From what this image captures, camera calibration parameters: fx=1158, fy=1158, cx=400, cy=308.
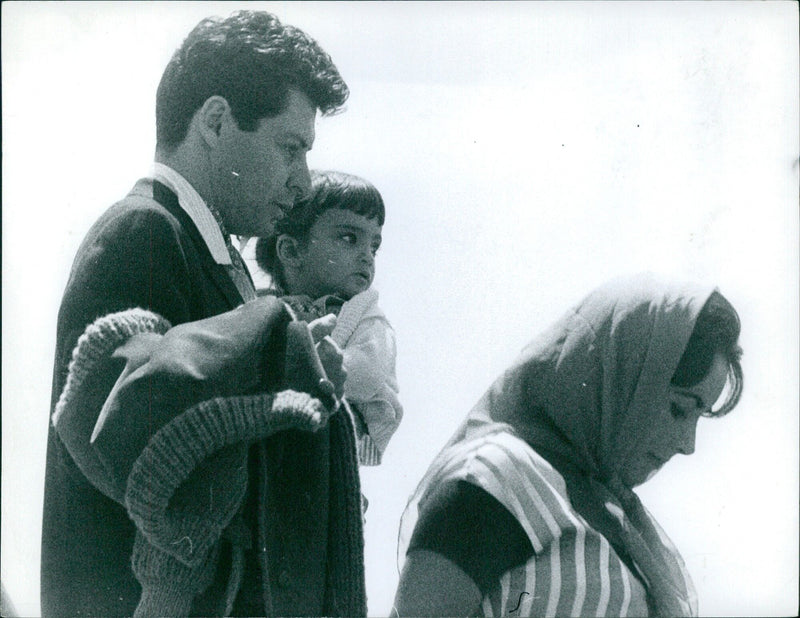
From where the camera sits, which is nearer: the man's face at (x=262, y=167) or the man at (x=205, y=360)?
the man at (x=205, y=360)

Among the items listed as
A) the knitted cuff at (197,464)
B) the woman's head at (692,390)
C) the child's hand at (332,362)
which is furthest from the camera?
the woman's head at (692,390)

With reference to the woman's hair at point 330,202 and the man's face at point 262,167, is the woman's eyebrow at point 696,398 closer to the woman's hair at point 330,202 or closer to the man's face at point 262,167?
the woman's hair at point 330,202

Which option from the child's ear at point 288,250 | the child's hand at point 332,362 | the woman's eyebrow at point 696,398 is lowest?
the woman's eyebrow at point 696,398

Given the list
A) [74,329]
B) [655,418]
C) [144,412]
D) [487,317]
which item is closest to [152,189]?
[74,329]

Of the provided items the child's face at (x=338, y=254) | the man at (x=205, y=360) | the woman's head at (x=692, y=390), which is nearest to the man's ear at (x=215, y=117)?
the man at (x=205, y=360)

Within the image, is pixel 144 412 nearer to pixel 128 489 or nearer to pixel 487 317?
pixel 128 489

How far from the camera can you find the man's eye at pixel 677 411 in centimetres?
164

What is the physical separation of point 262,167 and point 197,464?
441 mm

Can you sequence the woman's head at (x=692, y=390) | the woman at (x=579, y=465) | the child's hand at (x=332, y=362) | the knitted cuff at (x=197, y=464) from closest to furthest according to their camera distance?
the knitted cuff at (x=197, y=464), the child's hand at (x=332, y=362), the woman at (x=579, y=465), the woman's head at (x=692, y=390)

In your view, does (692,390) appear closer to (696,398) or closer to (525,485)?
(696,398)

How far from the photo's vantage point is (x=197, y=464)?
1274 mm

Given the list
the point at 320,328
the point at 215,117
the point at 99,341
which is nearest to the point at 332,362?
the point at 320,328

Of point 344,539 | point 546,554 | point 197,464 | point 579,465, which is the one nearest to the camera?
point 197,464

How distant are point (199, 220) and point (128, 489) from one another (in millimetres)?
371
